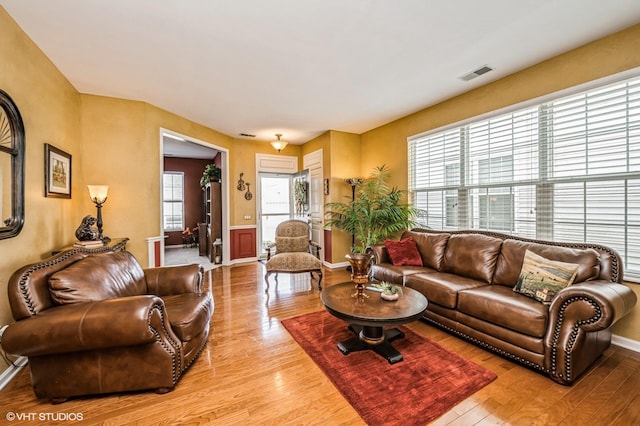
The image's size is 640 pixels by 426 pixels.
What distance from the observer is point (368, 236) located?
4.76m

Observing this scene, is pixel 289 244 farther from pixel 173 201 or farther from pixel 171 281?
pixel 173 201

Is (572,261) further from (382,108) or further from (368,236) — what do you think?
(382,108)

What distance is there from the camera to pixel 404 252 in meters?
3.67

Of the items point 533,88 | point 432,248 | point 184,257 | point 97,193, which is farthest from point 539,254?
point 184,257

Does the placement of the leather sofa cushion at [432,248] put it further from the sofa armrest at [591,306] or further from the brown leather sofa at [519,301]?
the sofa armrest at [591,306]

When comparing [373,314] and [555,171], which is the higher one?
[555,171]

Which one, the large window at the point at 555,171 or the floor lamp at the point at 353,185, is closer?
the large window at the point at 555,171

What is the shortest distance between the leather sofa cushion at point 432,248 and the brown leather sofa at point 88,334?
111 inches

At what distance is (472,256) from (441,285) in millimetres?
648

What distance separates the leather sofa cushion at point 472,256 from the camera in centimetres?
293

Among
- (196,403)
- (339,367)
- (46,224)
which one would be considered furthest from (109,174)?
(339,367)

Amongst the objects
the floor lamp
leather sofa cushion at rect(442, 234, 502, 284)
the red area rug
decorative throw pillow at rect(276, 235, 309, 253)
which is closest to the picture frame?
decorative throw pillow at rect(276, 235, 309, 253)

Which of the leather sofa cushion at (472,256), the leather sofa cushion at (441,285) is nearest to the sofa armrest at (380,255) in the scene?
the leather sofa cushion at (441,285)

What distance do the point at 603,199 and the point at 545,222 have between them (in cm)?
51
